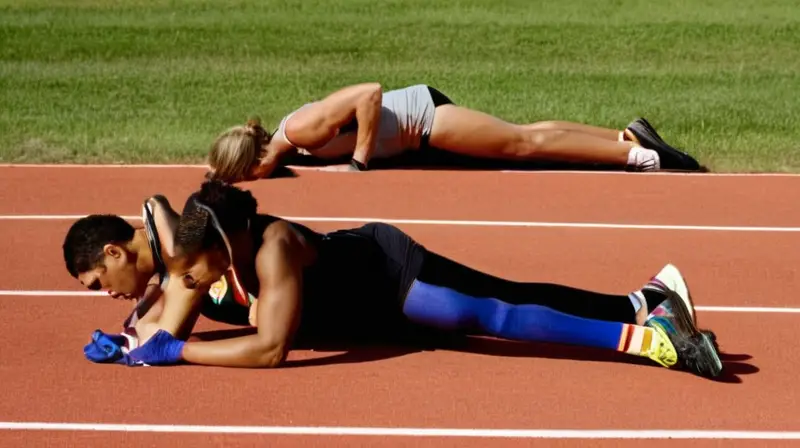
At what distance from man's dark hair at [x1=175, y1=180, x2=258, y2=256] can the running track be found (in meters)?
0.67

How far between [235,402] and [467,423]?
39.2 inches

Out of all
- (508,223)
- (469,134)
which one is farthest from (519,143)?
(508,223)

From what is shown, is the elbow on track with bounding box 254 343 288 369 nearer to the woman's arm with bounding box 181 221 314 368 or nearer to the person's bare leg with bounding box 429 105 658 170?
the woman's arm with bounding box 181 221 314 368

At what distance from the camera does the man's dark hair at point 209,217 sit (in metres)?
6.00

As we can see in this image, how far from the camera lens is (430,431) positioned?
579 cm

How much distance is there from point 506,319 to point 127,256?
1706 millimetres

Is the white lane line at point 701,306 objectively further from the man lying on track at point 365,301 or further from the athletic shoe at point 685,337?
the athletic shoe at point 685,337

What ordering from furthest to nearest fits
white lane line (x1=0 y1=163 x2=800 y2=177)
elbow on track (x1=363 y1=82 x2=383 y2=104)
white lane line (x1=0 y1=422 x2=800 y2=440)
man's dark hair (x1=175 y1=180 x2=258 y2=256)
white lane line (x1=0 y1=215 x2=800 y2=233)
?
white lane line (x1=0 y1=163 x2=800 y2=177), elbow on track (x1=363 y1=82 x2=383 y2=104), white lane line (x1=0 y1=215 x2=800 y2=233), man's dark hair (x1=175 y1=180 x2=258 y2=256), white lane line (x1=0 y1=422 x2=800 y2=440)

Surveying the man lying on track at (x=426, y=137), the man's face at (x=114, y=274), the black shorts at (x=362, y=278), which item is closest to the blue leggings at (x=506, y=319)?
the black shorts at (x=362, y=278)

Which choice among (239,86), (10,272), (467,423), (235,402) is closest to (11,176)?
(10,272)

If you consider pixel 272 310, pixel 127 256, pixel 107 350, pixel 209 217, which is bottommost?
pixel 107 350

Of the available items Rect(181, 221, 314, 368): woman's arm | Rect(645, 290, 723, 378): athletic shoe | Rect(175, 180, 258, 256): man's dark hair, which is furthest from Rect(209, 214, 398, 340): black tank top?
Rect(645, 290, 723, 378): athletic shoe

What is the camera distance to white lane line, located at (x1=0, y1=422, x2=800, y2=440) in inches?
227

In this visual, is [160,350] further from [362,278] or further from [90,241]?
→ [362,278]
